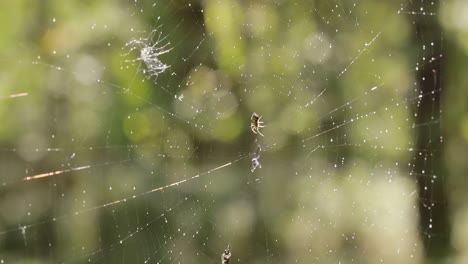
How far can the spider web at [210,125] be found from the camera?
2391 mm

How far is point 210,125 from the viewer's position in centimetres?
253

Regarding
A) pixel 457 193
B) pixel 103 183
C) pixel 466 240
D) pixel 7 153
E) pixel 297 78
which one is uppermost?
pixel 297 78

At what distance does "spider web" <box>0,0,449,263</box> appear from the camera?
7.84 feet

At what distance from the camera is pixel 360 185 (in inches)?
125

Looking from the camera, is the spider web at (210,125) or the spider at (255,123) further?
the spider web at (210,125)

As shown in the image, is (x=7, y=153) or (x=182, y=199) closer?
(x=182, y=199)

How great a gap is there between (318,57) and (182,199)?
1055 millimetres

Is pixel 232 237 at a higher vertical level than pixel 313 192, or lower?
lower

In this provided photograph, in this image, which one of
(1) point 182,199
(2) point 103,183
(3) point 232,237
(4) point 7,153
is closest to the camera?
(1) point 182,199

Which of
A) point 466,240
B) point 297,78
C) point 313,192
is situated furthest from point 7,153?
point 466,240

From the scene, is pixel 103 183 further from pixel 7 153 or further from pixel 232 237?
pixel 232 237

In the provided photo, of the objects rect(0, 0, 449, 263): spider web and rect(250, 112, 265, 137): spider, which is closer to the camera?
rect(250, 112, 265, 137): spider

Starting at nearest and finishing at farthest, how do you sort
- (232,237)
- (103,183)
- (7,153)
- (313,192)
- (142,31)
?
(142,31) → (7,153) → (103,183) → (232,237) → (313,192)

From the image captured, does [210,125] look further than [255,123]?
Yes
